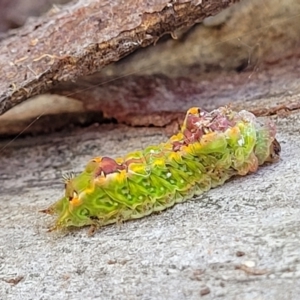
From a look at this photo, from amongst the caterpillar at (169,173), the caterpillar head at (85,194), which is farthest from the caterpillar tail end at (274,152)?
the caterpillar head at (85,194)

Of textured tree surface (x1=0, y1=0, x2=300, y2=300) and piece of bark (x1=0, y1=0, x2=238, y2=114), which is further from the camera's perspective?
piece of bark (x1=0, y1=0, x2=238, y2=114)

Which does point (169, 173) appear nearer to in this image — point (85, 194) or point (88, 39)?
point (85, 194)

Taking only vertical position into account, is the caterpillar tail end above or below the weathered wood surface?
above

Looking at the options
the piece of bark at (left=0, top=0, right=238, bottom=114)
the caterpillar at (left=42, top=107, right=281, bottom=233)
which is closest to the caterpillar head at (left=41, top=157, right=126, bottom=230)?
the caterpillar at (left=42, top=107, right=281, bottom=233)

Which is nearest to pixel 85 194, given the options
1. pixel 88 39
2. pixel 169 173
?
pixel 169 173

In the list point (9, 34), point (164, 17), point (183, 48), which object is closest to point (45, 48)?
point (9, 34)

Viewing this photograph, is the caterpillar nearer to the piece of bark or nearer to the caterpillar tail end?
the caterpillar tail end

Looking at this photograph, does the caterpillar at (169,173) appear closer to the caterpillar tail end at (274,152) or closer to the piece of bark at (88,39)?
the caterpillar tail end at (274,152)
